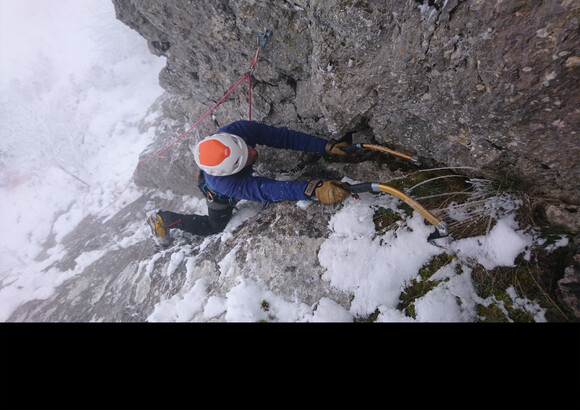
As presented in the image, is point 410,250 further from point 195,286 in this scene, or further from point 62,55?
point 62,55

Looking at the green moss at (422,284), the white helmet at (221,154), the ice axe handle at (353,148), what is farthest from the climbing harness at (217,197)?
the green moss at (422,284)

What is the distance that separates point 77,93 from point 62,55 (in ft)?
→ 8.72

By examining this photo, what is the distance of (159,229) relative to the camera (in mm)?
→ 4547

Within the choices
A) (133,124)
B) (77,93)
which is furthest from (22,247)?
(77,93)

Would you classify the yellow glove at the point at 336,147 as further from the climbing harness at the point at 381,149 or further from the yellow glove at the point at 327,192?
the yellow glove at the point at 327,192

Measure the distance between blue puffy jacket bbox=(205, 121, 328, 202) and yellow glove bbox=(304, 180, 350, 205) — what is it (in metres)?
0.10

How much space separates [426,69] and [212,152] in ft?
7.67

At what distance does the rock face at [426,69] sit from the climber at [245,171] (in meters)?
0.51

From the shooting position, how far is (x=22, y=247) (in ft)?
30.0

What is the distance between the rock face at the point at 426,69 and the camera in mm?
1806

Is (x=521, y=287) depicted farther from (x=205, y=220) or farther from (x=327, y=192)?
(x=205, y=220)

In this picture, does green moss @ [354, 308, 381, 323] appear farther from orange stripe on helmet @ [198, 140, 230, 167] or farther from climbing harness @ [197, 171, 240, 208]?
climbing harness @ [197, 171, 240, 208]

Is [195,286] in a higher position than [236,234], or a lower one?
lower
